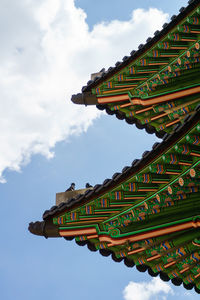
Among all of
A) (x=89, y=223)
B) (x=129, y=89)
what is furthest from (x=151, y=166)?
(x=129, y=89)

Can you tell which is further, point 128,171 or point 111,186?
point 111,186

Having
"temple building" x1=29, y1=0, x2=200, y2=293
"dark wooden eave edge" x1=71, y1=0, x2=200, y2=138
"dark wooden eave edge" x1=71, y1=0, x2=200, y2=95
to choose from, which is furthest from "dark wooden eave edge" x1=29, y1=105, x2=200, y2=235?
"dark wooden eave edge" x1=71, y1=0, x2=200, y2=138

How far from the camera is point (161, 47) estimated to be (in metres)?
13.7

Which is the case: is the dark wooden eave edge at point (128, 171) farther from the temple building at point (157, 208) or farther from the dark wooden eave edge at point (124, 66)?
the dark wooden eave edge at point (124, 66)

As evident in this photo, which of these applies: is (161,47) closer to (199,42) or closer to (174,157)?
(199,42)

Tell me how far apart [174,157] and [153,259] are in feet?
9.95

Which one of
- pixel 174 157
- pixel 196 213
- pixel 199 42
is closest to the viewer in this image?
pixel 174 157

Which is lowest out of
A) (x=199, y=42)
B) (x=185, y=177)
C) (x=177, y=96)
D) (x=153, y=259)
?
(x=153, y=259)

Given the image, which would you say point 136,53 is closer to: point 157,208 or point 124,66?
point 124,66

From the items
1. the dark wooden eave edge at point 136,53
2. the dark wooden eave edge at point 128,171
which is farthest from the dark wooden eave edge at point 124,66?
the dark wooden eave edge at point 128,171

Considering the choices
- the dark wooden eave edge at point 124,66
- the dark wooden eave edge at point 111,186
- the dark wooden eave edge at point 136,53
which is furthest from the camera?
the dark wooden eave edge at point 124,66

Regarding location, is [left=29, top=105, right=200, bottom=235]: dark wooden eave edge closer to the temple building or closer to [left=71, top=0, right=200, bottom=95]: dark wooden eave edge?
the temple building

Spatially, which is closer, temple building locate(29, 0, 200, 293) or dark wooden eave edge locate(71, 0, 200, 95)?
temple building locate(29, 0, 200, 293)

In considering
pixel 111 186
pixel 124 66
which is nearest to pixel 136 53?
pixel 124 66
